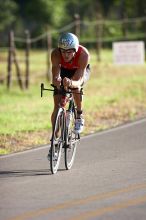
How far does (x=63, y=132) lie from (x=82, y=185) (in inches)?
47.3

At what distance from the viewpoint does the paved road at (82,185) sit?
773 centimetres

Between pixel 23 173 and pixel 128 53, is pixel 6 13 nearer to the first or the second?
pixel 128 53

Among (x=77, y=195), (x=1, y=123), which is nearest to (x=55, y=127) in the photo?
(x=77, y=195)

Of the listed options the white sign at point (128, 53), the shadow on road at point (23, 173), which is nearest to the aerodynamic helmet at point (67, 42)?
the shadow on road at point (23, 173)

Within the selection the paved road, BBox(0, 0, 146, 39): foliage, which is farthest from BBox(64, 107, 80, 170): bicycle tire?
BBox(0, 0, 146, 39): foliage

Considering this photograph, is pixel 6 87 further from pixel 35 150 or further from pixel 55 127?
pixel 55 127

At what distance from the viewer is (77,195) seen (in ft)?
28.2

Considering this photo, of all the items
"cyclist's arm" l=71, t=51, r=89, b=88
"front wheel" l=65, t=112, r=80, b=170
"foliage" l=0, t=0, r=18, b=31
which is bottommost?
"front wheel" l=65, t=112, r=80, b=170

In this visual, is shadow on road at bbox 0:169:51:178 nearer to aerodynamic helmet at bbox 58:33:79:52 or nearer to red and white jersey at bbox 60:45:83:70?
red and white jersey at bbox 60:45:83:70

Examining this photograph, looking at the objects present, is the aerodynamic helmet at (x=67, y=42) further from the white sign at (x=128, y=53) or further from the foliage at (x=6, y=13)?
the foliage at (x=6, y=13)

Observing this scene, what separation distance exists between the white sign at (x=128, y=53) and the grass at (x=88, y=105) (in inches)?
Result: 24.1

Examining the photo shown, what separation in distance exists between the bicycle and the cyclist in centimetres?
9

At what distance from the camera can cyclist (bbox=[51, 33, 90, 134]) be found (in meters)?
10.3

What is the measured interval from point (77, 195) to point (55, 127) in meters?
1.63
